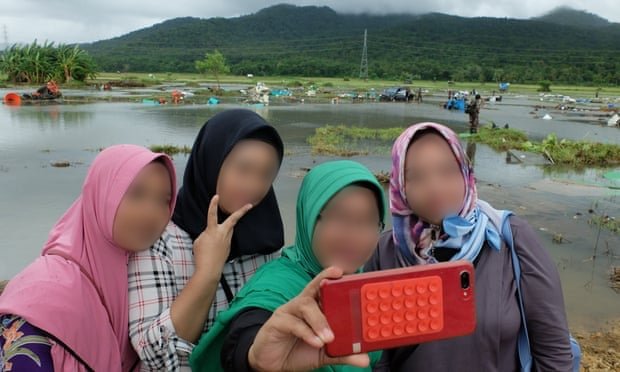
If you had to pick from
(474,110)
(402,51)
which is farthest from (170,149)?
(402,51)

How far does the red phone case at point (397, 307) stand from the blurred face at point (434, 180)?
631 millimetres

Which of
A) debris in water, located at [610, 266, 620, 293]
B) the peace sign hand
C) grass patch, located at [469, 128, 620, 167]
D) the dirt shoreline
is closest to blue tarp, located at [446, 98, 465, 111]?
grass patch, located at [469, 128, 620, 167]

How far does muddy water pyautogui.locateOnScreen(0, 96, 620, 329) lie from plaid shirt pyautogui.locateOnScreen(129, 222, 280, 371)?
4412 millimetres

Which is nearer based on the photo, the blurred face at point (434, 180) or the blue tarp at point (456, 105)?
the blurred face at point (434, 180)

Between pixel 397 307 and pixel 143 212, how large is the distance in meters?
1.08

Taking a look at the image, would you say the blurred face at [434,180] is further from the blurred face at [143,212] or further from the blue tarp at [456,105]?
the blue tarp at [456,105]

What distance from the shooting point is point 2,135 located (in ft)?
47.9

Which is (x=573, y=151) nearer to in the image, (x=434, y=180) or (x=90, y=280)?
(x=434, y=180)

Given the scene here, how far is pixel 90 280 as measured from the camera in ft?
5.38

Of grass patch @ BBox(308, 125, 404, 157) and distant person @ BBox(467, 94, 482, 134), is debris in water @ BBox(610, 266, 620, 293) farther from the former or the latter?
distant person @ BBox(467, 94, 482, 134)

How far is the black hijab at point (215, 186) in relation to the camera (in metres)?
1.93

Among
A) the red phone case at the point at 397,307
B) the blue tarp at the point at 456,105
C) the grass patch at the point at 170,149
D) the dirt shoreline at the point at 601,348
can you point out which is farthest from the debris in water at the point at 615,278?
the blue tarp at the point at 456,105

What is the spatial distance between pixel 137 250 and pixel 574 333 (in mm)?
4567

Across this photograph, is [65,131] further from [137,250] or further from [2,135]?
[137,250]
